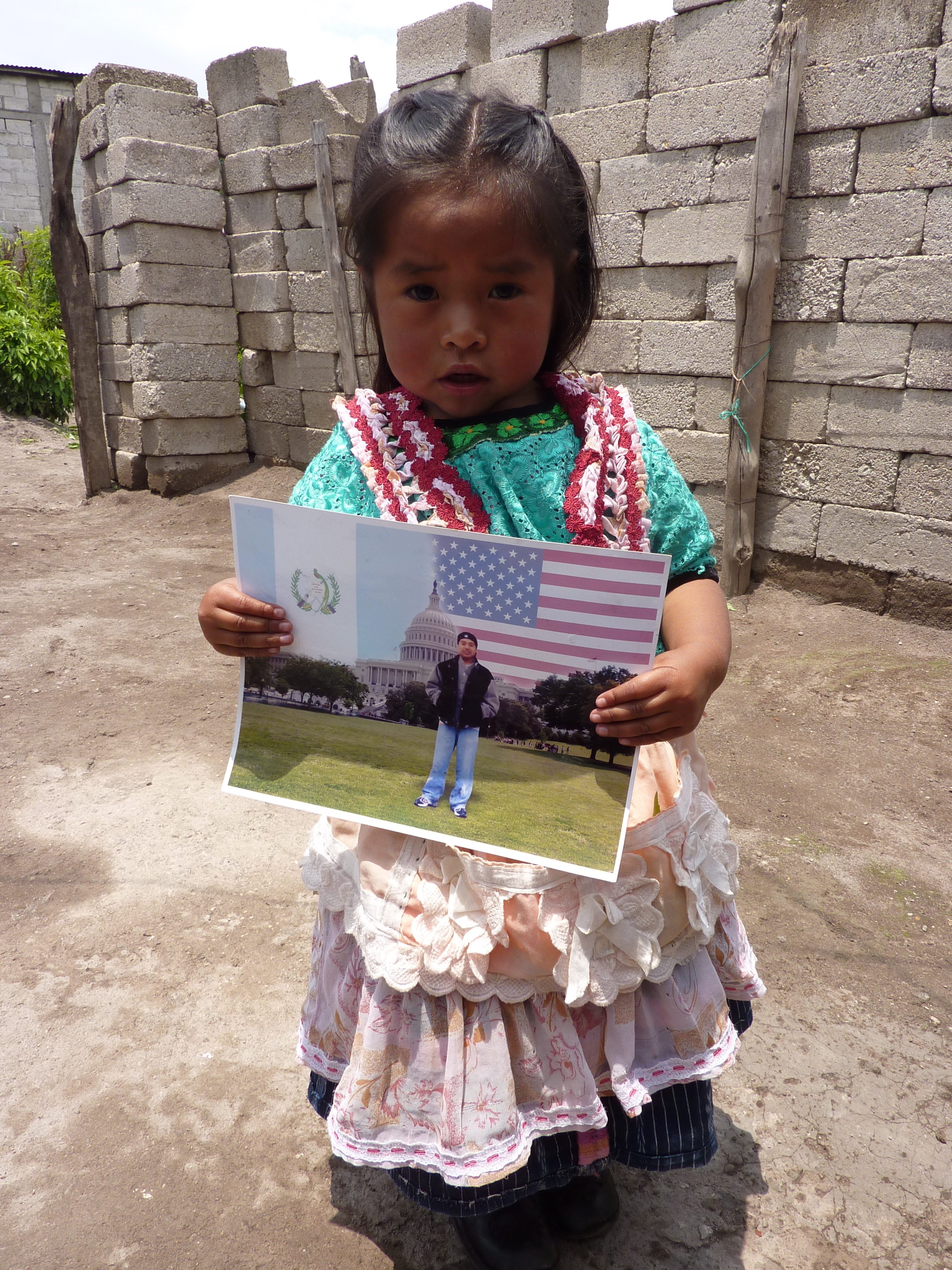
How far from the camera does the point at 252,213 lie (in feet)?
23.9

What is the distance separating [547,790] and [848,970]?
1.54 metres

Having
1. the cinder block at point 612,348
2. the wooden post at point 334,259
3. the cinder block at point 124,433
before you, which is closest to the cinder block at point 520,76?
the cinder block at point 612,348

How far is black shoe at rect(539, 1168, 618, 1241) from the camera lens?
1.39 meters

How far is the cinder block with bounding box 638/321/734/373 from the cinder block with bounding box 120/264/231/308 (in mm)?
4469

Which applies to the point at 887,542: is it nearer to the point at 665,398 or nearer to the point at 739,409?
the point at 739,409

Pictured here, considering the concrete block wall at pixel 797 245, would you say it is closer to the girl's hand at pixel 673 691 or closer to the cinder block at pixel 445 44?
the cinder block at pixel 445 44

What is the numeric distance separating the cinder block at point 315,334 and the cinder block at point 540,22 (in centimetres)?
254

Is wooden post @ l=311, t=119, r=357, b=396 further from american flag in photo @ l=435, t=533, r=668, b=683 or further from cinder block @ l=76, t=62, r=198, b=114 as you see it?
american flag in photo @ l=435, t=533, r=668, b=683

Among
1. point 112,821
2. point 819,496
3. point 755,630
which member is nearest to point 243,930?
point 112,821

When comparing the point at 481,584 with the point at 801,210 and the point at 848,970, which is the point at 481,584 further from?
the point at 801,210

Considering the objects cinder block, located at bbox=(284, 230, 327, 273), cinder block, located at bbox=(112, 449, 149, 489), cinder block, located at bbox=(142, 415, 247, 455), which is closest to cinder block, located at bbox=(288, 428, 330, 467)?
cinder block, located at bbox=(142, 415, 247, 455)

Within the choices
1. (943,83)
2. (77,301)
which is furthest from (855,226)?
(77,301)

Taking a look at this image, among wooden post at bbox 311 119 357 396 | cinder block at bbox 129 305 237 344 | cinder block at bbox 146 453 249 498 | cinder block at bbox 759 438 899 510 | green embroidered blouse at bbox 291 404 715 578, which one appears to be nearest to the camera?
green embroidered blouse at bbox 291 404 715 578

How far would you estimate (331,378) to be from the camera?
7156 mm
